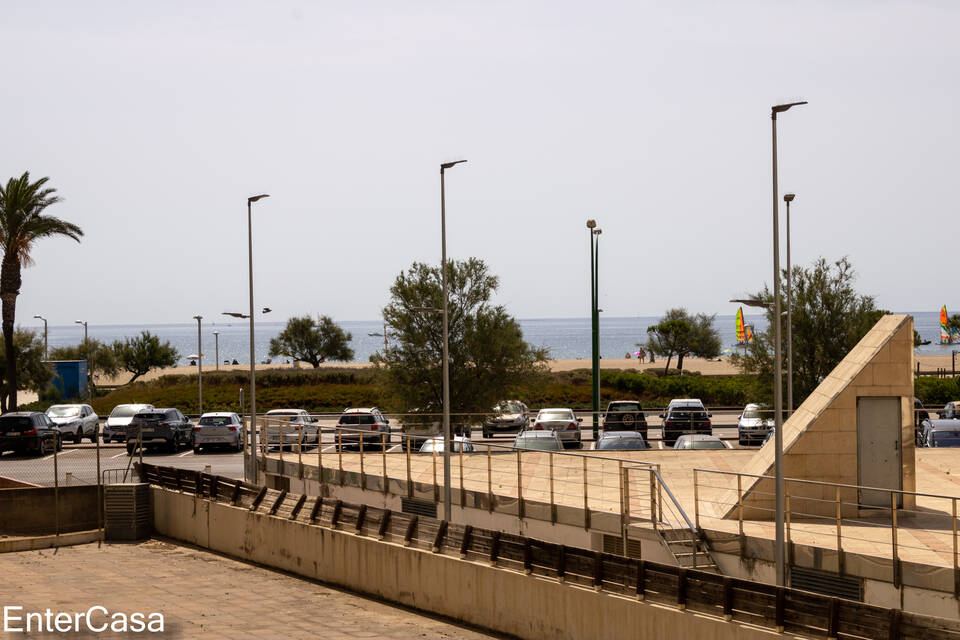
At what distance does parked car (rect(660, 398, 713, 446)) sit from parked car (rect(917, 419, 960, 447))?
6.91 metres

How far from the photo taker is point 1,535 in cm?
2692

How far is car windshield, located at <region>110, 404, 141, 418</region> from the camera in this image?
45309 millimetres

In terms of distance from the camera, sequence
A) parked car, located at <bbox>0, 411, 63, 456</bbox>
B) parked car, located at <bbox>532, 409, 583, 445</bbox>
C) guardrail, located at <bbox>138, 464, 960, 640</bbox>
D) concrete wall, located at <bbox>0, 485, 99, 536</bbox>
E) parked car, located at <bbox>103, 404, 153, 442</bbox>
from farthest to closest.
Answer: parked car, located at <bbox>103, 404, 153, 442</bbox> < parked car, located at <bbox>0, 411, 63, 456</bbox> < parked car, located at <bbox>532, 409, 583, 445</bbox> < concrete wall, located at <bbox>0, 485, 99, 536</bbox> < guardrail, located at <bbox>138, 464, 960, 640</bbox>

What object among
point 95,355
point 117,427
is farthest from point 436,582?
point 95,355

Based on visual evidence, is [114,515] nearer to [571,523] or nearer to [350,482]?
[350,482]

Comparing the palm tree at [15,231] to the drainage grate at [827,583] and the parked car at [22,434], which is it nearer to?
the parked car at [22,434]

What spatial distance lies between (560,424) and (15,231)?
87.5 ft

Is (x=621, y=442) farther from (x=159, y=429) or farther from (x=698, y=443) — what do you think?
(x=159, y=429)

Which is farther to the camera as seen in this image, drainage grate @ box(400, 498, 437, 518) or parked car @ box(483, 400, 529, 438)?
parked car @ box(483, 400, 529, 438)

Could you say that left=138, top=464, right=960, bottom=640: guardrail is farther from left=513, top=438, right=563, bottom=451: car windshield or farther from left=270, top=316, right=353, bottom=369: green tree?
left=270, top=316, right=353, bottom=369: green tree

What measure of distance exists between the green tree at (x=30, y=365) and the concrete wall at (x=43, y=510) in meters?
37.6

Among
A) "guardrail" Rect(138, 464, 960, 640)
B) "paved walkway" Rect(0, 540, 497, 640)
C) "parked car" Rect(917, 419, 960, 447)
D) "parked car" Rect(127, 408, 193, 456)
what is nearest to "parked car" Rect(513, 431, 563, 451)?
"guardrail" Rect(138, 464, 960, 640)

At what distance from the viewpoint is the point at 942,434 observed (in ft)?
110

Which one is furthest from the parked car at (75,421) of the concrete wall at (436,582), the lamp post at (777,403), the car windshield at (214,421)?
the lamp post at (777,403)
